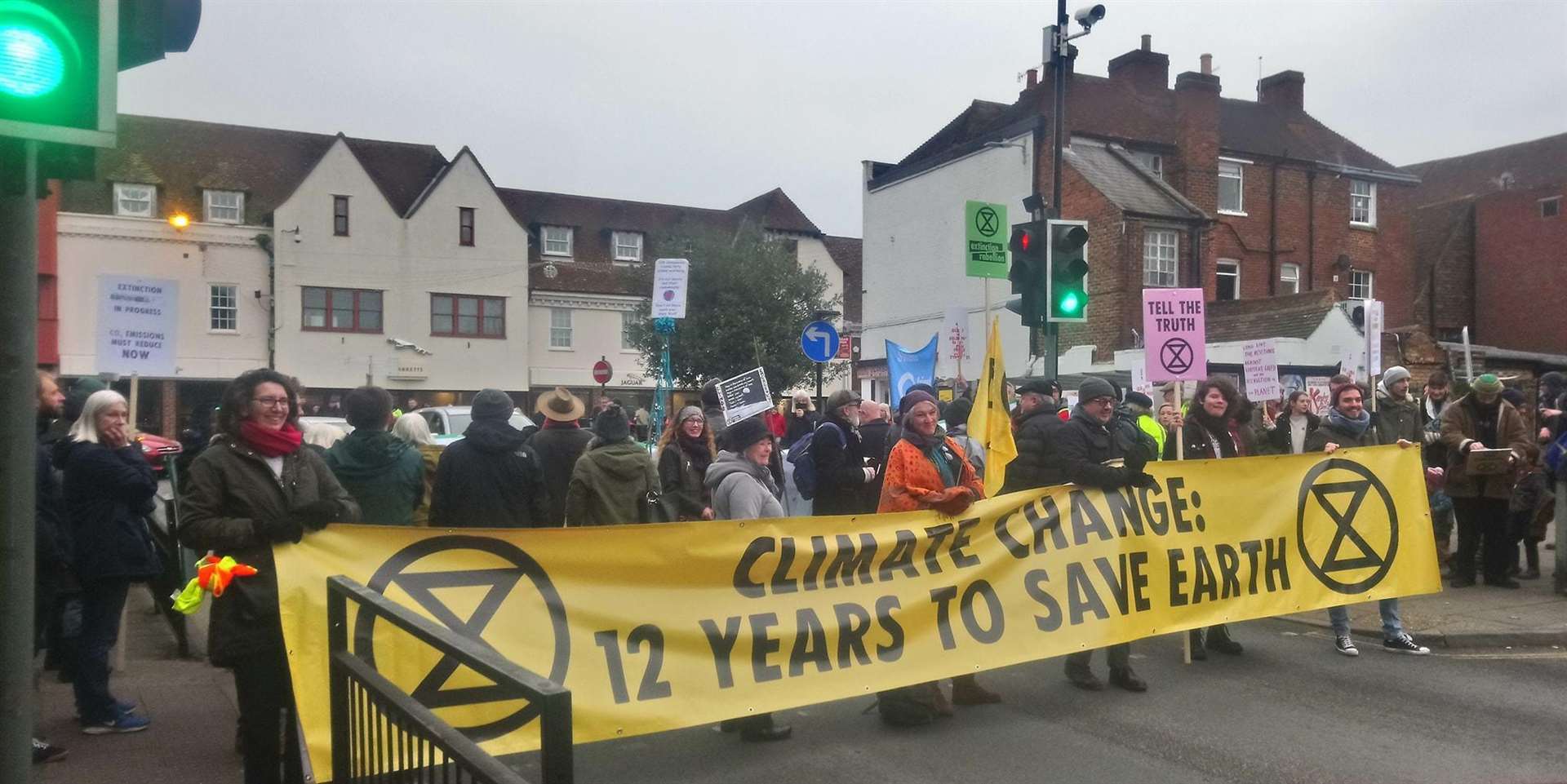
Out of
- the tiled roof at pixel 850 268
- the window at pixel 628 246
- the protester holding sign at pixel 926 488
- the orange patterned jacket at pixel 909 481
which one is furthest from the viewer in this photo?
the tiled roof at pixel 850 268

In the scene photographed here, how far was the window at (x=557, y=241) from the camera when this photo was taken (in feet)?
158

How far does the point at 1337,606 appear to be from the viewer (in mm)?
7773

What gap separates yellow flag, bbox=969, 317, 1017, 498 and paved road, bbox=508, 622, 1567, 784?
1.29 metres

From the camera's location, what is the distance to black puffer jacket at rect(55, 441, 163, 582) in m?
5.76

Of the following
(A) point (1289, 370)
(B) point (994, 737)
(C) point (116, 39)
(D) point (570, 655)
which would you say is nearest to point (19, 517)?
(C) point (116, 39)

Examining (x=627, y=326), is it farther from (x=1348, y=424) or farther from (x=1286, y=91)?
(x=1348, y=424)

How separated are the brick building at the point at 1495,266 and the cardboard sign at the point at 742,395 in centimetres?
3871

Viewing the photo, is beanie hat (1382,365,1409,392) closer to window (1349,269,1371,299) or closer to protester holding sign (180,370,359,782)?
protester holding sign (180,370,359,782)

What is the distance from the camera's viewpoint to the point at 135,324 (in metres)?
8.73

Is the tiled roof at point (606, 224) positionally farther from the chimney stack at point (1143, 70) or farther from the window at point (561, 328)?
the chimney stack at point (1143, 70)

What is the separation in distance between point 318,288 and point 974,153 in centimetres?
2251

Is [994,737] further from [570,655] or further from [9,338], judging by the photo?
[9,338]

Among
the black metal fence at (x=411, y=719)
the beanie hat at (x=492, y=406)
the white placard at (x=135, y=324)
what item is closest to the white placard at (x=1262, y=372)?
the beanie hat at (x=492, y=406)

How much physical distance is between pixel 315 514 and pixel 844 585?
2.52 metres
